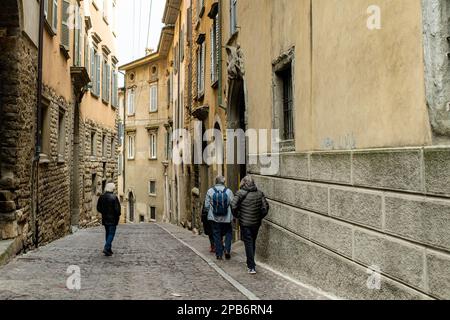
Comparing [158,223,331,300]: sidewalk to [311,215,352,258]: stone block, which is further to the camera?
[158,223,331,300]: sidewalk

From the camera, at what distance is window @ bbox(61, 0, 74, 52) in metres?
14.5

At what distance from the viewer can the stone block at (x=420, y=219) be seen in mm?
3889

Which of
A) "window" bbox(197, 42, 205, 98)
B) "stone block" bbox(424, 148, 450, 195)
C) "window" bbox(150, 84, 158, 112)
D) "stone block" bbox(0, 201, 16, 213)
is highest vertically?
"window" bbox(150, 84, 158, 112)

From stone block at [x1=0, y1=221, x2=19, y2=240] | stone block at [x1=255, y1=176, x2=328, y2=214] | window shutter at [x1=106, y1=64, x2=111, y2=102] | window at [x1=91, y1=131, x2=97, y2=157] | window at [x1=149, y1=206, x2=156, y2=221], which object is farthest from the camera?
window at [x1=149, y1=206, x2=156, y2=221]

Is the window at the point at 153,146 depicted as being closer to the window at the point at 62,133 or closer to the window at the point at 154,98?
the window at the point at 154,98

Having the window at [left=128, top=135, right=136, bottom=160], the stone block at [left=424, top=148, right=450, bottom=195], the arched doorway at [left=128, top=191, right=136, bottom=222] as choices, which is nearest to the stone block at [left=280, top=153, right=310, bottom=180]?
the stone block at [left=424, top=148, right=450, bottom=195]

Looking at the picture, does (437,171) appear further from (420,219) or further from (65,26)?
(65,26)

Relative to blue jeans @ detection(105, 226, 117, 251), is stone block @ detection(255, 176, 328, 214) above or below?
above

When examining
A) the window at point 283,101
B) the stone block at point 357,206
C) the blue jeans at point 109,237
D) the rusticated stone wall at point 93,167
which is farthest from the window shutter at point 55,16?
the stone block at point 357,206

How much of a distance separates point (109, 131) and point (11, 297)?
63.9 ft

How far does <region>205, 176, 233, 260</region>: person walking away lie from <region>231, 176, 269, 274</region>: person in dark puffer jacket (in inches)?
45.9

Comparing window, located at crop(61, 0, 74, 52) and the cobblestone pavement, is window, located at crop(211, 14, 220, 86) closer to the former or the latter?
window, located at crop(61, 0, 74, 52)

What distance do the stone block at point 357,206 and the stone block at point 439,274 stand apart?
860 millimetres

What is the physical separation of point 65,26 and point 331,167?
11312mm
